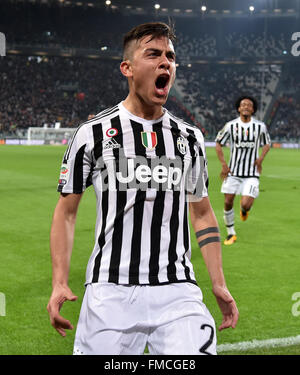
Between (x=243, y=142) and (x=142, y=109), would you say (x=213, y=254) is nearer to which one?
(x=142, y=109)

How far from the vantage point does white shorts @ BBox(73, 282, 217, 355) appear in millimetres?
2418

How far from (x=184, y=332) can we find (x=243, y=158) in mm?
7480

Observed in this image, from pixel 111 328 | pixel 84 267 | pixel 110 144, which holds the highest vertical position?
pixel 110 144

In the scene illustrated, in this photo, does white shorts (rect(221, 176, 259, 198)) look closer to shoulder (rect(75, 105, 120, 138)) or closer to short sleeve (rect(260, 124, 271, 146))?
short sleeve (rect(260, 124, 271, 146))

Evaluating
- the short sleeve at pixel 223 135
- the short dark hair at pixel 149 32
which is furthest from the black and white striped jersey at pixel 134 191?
the short sleeve at pixel 223 135

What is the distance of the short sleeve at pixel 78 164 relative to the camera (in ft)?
8.89

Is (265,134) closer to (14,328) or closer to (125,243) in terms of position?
(14,328)

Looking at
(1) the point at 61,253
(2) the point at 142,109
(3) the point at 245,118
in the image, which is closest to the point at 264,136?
(3) the point at 245,118

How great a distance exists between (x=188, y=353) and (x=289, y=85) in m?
60.1

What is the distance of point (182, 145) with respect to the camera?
2.82 metres

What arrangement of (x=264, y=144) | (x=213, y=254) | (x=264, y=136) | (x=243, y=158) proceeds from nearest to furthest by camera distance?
1. (x=213, y=254)
2. (x=243, y=158)
3. (x=264, y=136)
4. (x=264, y=144)

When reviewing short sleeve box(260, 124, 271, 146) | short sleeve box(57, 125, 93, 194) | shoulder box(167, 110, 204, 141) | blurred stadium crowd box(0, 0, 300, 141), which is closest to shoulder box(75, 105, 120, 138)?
short sleeve box(57, 125, 93, 194)

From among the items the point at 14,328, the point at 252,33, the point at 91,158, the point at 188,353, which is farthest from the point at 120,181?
the point at 252,33

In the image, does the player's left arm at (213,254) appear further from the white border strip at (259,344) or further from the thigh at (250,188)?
the thigh at (250,188)
